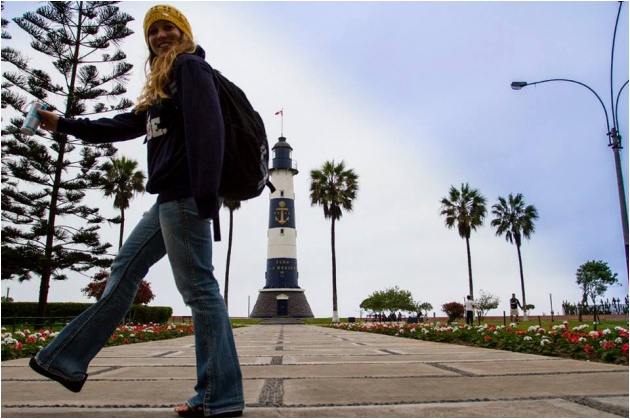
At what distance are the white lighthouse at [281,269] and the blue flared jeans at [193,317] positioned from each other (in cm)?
3861

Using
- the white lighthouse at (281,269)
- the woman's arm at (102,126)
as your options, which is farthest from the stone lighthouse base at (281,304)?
the woman's arm at (102,126)

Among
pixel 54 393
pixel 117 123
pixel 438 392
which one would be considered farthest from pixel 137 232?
pixel 438 392

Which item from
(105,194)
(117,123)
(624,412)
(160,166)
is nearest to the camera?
(624,412)

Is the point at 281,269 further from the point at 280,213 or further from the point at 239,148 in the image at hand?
the point at 239,148

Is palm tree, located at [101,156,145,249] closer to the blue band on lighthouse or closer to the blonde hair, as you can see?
the blue band on lighthouse

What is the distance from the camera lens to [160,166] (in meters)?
2.19

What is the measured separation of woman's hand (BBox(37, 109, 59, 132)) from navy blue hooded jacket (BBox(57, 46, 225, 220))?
3cm

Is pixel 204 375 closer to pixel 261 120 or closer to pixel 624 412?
pixel 261 120

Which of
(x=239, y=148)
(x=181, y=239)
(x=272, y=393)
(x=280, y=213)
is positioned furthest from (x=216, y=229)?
(x=280, y=213)

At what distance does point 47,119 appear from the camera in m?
2.42

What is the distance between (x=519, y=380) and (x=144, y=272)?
200 cm

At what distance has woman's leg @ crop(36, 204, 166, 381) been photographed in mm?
2049

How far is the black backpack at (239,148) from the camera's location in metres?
2.22

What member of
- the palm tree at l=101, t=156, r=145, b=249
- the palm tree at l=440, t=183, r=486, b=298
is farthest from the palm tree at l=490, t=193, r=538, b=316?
the palm tree at l=101, t=156, r=145, b=249
